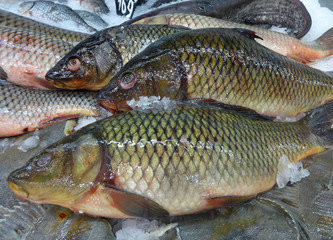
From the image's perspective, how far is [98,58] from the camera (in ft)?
6.03

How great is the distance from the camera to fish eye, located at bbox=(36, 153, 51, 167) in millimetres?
1240

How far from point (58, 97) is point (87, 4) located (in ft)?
6.79

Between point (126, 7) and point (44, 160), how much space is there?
7.39 feet

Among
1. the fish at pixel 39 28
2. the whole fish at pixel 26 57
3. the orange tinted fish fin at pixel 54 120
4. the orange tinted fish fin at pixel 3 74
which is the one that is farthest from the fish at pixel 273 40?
the orange tinted fish fin at pixel 3 74

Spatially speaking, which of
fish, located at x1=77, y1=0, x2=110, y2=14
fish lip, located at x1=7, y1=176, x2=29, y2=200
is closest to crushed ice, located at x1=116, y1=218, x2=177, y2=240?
fish lip, located at x1=7, y1=176, x2=29, y2=200

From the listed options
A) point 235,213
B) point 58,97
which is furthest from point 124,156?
point 58,97

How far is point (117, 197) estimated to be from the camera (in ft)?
3.97

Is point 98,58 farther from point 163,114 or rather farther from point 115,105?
point 163,114

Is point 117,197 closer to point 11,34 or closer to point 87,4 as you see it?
point 11,34

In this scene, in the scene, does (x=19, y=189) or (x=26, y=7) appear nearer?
(x=19, y=189)

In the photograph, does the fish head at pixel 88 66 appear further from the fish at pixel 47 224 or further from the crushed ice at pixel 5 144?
the fish at pixel 47 224

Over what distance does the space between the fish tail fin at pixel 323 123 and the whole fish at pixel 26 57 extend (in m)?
1.79

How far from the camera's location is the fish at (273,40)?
2.45 m

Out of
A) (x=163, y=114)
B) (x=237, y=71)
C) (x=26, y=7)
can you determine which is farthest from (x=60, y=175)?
(x=26, y=7)
